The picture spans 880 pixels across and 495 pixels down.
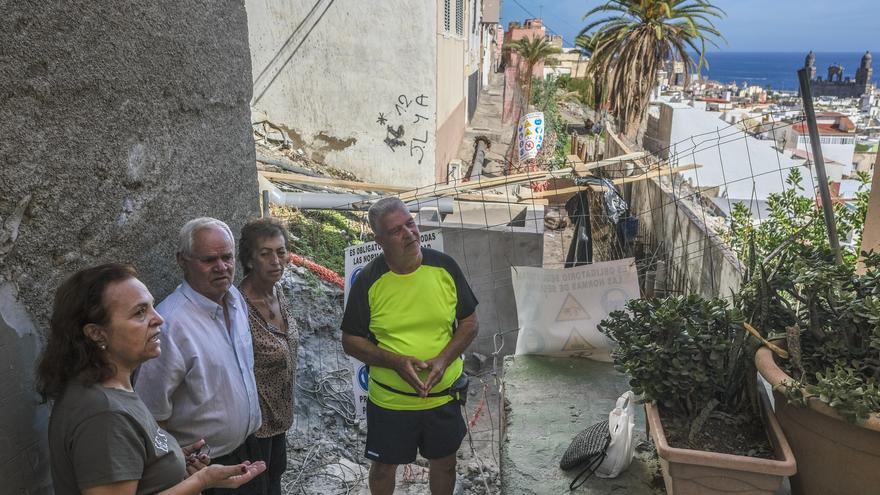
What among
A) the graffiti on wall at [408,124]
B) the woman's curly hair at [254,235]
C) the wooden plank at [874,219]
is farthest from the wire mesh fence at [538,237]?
the graffiti on wall at [408,124]

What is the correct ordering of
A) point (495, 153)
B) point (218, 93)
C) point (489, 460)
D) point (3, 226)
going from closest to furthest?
point (3, 226) → point (218, 93) → point (489, 460) → point (495, 153)

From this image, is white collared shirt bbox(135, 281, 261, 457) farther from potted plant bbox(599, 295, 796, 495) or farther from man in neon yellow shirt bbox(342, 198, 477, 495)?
potted plant bbox(599, 295, 796, 495)

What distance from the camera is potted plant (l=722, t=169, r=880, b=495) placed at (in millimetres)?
2072

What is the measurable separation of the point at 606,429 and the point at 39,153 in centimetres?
249

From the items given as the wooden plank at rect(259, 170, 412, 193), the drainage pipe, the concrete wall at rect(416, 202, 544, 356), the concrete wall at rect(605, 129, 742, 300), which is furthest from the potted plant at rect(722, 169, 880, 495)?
the drainage pipe

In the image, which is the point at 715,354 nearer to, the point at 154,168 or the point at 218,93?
the point at 154,168

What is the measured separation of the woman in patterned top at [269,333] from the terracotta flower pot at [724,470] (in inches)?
61.4

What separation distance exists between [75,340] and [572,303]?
288 cm

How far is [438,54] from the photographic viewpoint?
12.0m

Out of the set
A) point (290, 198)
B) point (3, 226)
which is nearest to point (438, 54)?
point (290, 198)

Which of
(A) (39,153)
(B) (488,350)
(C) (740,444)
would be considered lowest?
(B) (488,350)

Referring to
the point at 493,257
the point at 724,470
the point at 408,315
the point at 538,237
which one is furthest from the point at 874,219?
the point at 493,257

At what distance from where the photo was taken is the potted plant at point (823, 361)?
2.07 m

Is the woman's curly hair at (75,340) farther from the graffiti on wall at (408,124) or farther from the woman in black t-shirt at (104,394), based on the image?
the graffiti on wall at (408,124)
